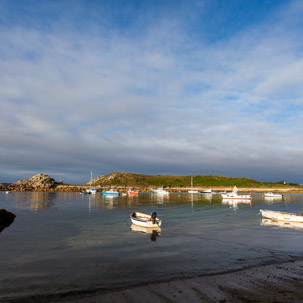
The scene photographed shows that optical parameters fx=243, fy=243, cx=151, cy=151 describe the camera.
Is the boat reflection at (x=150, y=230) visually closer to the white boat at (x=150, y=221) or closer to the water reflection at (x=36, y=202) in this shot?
the white boat at (x=150, y=221)

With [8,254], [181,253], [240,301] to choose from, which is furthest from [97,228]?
[240,301]

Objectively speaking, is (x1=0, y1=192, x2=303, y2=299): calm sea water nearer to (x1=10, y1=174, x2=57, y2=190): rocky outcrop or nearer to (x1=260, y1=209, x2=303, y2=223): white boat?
(x1=260, y1=209, x2=303, y2=223): white boat

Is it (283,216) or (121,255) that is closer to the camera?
(121,255)

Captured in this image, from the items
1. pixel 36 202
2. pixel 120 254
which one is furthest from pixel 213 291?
pixel 36 202

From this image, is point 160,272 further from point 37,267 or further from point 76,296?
point 37,267

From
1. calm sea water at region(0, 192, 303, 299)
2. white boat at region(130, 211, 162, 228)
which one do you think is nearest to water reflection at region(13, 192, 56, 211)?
calm sea water at region(0, 192, 303, 299)

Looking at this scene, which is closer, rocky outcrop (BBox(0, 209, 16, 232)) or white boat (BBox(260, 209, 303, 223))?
rocky outcrop (BBox(0, 209, 16, 232))

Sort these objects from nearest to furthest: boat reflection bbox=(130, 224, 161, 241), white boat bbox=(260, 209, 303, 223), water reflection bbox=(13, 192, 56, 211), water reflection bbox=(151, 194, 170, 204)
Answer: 1. boat reflection bbox=(130, 224, 161, 241)
2. white boat bbox=(260, 209, 303, 223)
3. water reflection bbox=(13, 192, 56, 211)
4. water reflection bbox=(151, 194, 170, 204)

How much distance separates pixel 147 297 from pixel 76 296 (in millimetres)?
3554

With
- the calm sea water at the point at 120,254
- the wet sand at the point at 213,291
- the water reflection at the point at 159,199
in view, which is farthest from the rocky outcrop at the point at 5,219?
the water reflection at the point at 159,199

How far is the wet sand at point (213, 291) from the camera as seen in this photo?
11383mm

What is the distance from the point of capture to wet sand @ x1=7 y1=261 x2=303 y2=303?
11.4 m

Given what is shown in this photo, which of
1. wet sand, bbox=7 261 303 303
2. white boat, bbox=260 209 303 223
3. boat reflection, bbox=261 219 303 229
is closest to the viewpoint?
wet sand, bbox=7 261 303 303

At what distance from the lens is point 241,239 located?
88.4ft
